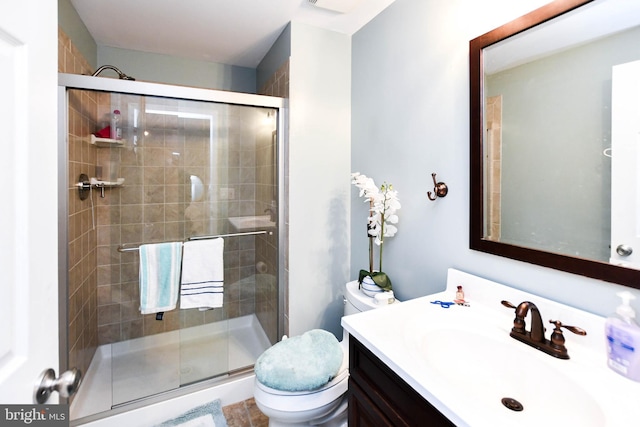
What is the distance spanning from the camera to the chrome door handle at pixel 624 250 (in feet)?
2.62

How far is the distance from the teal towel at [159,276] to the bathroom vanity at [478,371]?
122 cm

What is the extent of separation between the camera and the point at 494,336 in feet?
3.06

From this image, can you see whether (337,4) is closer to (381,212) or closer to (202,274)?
(381,212)

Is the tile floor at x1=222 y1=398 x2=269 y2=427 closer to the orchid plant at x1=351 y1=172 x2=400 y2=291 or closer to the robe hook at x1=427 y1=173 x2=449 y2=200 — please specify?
the orchid plant at x1=351 y1=172 x2=400 y2=291

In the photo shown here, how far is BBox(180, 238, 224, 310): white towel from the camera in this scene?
1767 millimetres

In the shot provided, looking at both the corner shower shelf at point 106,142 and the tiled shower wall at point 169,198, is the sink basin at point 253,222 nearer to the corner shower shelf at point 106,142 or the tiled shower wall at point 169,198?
the tiled shower wall at point 169,198

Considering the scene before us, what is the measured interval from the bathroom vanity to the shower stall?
1122 mm

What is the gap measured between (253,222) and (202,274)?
1.52 ft

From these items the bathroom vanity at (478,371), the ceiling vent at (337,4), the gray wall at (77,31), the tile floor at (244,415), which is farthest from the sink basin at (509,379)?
the gray wall at (77,31)

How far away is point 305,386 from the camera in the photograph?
120cm

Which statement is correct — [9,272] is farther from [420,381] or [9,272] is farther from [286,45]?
[286,45]

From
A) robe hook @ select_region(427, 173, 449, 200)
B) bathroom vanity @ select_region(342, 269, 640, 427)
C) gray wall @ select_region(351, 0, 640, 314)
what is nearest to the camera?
bathroom vanity @ select_region(342, 269, 640, 427)

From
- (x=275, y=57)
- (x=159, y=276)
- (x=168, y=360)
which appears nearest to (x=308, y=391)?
(x=159, y=276)

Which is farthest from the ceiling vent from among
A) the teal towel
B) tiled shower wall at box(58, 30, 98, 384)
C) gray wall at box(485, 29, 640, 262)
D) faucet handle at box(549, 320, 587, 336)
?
faucet handle at box(549, 320, 587, 336)
